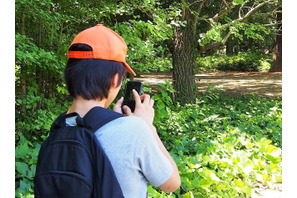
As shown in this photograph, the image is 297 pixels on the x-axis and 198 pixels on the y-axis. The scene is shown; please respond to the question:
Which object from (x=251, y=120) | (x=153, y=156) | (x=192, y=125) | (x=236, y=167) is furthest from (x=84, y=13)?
(x=153, y=156)

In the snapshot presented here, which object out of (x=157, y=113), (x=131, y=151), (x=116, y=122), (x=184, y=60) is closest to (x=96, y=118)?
(x=116, y=122)

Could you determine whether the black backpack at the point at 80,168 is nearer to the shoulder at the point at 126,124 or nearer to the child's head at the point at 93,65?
the shoulder at the point at 126,124

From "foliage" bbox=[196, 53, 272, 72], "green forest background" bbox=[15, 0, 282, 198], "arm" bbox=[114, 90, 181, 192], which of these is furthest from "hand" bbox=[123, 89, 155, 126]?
"foliage" bbox=[196, 53, 272, 72]

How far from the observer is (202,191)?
3.31m

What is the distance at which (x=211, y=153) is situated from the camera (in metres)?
4.32

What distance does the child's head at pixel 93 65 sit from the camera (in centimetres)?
123

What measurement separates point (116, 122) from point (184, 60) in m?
7.32

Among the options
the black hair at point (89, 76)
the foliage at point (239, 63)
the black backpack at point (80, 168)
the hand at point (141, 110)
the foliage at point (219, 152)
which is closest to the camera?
the black backpack at point (80, 168)

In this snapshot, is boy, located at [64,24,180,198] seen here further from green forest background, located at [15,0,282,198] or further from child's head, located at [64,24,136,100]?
green forest background, located at [15,0,282,198]

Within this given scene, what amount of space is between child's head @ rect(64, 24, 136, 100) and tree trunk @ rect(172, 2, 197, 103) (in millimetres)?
6891

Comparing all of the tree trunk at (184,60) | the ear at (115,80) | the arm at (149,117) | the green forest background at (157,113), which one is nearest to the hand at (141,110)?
the arm at (149,117)

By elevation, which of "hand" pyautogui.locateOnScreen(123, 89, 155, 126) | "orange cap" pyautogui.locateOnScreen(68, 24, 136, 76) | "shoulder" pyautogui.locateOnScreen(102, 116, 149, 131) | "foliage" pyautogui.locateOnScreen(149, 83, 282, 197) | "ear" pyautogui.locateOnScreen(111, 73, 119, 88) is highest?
"orange cap" pyautogui.locateOnScreen(68, 24, 136, 76)

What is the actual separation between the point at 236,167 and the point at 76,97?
3086mm

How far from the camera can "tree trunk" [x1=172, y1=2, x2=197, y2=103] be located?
8.16 meters
